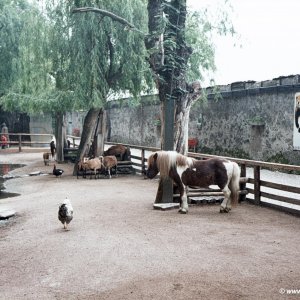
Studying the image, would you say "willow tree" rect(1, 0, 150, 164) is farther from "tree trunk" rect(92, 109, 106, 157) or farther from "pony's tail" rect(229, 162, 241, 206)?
"pony's tail" rect(229, 162, 241, 206)

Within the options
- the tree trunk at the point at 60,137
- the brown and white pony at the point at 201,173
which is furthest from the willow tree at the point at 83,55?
the brown and white pony at the point at 201,173

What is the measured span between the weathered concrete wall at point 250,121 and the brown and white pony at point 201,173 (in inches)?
205

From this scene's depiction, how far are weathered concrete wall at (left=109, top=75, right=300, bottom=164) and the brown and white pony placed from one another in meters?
5.22

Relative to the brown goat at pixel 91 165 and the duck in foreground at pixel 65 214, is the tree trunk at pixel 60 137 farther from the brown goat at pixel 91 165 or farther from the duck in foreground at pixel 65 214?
the duck in foreground at pixel 65 214

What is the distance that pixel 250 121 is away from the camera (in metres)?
14.9

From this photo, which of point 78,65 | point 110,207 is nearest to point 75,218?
point 110,207

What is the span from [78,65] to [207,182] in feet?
23.9

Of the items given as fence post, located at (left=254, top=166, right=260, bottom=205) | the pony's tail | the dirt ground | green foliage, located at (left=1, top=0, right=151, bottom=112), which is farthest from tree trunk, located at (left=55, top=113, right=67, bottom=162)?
the pony's tail

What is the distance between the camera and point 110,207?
324 inches

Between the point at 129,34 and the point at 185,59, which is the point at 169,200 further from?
the point at 129,34

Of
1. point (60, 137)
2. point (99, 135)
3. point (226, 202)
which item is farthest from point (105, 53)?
point (226, 202)

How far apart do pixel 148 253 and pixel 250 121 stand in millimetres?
10818

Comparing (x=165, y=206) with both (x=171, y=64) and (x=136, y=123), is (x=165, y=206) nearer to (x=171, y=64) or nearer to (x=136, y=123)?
(x=171, y=64)

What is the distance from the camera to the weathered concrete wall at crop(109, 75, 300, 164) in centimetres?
1315
